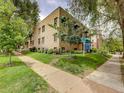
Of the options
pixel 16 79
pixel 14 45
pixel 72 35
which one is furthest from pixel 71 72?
pixel 72 35

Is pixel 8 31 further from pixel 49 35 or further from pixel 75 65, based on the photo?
pixel 49 35

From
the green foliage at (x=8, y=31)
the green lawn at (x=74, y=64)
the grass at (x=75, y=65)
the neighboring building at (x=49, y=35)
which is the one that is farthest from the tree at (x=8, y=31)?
the neighboring building at (x=49, y=35)

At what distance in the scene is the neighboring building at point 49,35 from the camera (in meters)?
28.9

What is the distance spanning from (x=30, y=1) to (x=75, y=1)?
20.6 metres

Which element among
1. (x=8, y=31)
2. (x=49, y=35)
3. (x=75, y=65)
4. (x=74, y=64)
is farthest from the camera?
(x=49, y=35)

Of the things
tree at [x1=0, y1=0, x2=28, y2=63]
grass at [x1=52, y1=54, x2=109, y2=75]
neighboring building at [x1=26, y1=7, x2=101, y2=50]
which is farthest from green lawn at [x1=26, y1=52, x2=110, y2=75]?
neighboring building at [x1=26, y1=7, x2=101, y2=50]

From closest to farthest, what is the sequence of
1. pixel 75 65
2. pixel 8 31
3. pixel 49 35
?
pixel 75 65
pixel 8 31
pixel 49 35

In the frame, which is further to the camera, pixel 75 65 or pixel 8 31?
pixel 8 31

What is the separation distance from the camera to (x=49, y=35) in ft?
107

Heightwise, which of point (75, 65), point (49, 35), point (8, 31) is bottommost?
point (75, 65)

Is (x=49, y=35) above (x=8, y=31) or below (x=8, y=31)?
above

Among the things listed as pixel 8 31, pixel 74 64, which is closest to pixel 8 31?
pixel 8 31

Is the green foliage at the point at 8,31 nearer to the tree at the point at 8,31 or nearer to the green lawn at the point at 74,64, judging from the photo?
the tree at the point at 8,31

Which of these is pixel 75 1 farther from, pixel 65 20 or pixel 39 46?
pixel 39 46
